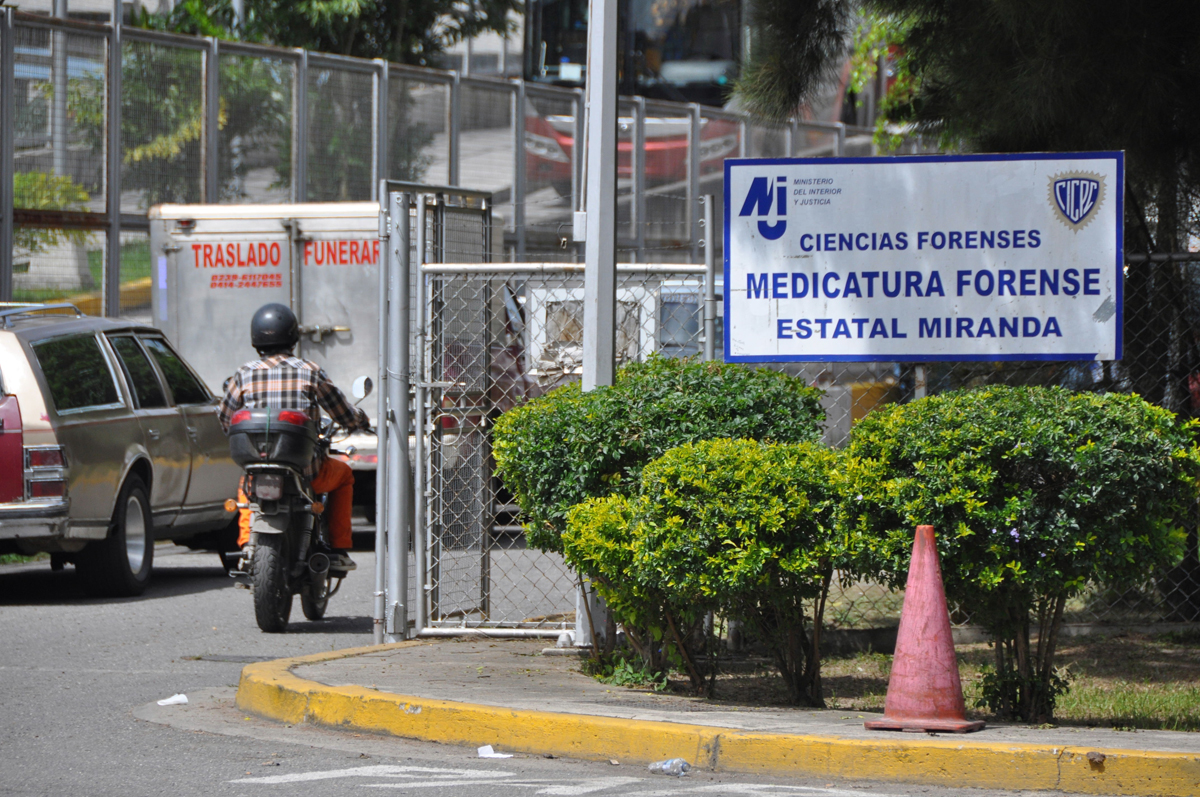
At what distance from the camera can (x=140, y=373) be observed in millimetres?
10828

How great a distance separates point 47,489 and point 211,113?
8203 millimetres

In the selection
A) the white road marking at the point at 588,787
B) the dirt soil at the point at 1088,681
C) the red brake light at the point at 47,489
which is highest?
the red brake light at the point at 47,489

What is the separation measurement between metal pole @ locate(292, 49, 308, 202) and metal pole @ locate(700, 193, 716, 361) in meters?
11.5

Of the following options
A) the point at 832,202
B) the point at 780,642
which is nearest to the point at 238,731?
the point at 780,642

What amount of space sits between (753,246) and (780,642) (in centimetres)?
181

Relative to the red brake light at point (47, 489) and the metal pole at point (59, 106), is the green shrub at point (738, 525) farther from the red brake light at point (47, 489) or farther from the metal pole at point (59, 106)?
the metal pole at point (59, 106)

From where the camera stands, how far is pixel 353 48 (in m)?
25.2

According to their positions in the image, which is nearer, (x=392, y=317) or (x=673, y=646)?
(x=673, y=646)

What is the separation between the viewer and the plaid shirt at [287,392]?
28.0 feet

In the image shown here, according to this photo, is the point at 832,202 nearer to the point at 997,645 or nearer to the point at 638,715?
the point at 997,645

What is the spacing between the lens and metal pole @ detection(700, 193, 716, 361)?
6918mm

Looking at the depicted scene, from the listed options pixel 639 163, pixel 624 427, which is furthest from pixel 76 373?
pixel 639 163

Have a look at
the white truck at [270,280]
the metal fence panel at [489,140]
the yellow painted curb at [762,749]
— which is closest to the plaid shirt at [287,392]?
the yellow painted curb at [762,749]

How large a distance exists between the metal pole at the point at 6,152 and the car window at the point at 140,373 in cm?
494
